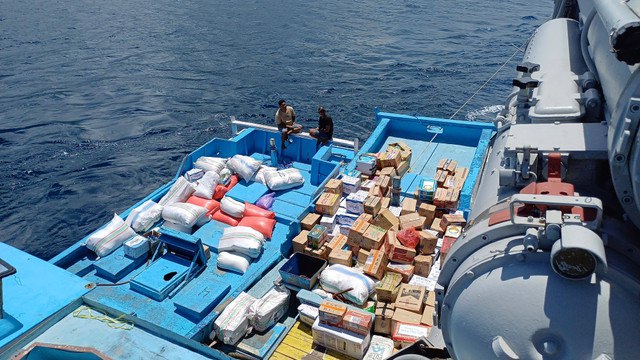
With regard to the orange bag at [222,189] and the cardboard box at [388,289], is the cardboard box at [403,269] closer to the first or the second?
the cardboard box at [388,289]

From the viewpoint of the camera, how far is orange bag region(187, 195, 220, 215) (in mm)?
10844

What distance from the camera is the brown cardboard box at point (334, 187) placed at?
10227 millimetres

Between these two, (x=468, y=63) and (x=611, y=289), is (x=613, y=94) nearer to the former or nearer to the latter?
(x=611, y=289)

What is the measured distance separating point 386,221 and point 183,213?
14.3ft

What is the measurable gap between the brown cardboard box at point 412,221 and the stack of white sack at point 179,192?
5.10 meters

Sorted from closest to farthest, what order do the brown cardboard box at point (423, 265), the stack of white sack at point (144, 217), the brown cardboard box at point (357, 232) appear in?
the brown cardboard box at point (423, 265), the brown cardboard box at point (357, 232), the stack of white sack at point (144, 217)

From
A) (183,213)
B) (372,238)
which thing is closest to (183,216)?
(183,213)

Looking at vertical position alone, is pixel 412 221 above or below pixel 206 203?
above

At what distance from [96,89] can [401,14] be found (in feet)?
95.2

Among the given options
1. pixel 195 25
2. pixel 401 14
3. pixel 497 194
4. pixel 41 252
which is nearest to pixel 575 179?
pixel 497 194

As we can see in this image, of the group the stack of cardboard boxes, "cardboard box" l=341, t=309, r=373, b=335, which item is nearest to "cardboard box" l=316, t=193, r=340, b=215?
the stack of cardboard boxes

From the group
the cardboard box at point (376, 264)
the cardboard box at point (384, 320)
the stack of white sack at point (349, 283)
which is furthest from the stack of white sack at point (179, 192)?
the cardboard box at point (384, 320)

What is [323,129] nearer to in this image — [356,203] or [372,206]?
[356,203]

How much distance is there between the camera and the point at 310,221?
31.3 ft
